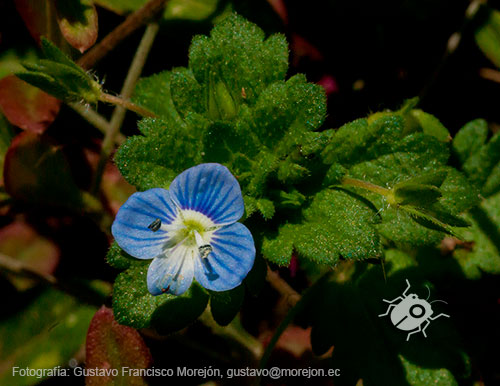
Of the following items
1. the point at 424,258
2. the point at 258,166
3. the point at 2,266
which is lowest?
the point at 2,266

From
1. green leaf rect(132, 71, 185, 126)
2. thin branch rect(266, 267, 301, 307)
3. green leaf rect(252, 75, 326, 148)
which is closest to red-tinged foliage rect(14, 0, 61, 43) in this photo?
green leaf rect(132, 71, 185, 126)

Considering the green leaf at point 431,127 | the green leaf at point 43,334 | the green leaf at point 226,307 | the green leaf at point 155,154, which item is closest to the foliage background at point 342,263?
the green leaf at point 43,334

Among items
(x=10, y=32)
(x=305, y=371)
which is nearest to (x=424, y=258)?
(x=305, y=371)

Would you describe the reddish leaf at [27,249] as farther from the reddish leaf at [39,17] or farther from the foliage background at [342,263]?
the reddish leaf at [39,17]

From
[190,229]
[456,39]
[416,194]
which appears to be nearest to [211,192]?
[190,229]

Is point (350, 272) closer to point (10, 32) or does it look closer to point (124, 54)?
point (124, 54)

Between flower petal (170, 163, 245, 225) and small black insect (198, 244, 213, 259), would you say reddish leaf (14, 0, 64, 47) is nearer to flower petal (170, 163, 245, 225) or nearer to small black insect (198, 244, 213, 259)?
flower petal (170, 163, 245, 225)
